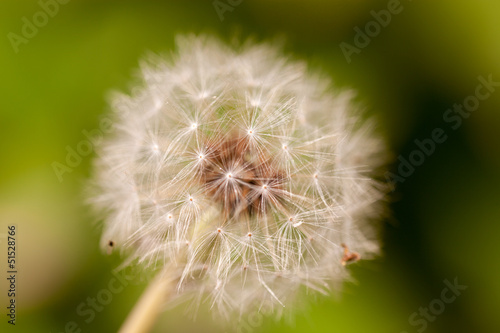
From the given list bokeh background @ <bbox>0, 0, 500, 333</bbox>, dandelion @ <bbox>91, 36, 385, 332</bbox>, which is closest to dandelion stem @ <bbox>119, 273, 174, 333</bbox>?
dandelion @ <bbox>91, 36, 385, 332</bbox>

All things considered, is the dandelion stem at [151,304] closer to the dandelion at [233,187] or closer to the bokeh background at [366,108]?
the dandelion at [233,187]

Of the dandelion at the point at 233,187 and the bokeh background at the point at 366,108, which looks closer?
the dandelion at the point at 233,187

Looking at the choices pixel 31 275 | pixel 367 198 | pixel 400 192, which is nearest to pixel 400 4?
pixel 400 192

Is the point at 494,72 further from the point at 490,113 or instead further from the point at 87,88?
the point at 87,88

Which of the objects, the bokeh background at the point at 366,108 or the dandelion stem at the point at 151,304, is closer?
the dandelion stem at the point at 151,304

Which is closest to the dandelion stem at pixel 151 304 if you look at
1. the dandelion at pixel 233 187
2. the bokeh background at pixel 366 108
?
the dandelion at pixel 233 187

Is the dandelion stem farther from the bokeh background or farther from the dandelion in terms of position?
the bokeh background

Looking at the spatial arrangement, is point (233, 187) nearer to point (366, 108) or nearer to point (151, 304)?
point (151, 304)

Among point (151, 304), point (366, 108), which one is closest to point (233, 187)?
point (151, 304)
